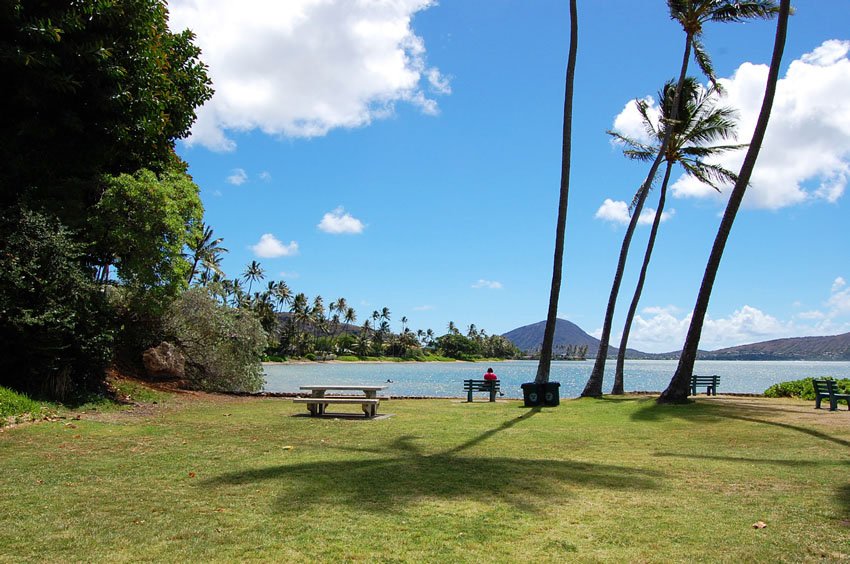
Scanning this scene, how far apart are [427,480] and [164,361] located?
60.8 ft

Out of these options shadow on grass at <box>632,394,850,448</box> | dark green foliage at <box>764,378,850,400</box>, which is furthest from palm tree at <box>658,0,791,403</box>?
dark green foliage at <box>764,378,850,400</box>

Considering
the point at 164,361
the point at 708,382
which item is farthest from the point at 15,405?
the point at 708,382

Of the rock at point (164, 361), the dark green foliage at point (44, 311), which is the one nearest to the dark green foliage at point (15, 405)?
the dark green foliage at point (44, 311)

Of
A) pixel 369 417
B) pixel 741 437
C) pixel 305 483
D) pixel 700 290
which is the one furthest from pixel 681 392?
pixel 305 483

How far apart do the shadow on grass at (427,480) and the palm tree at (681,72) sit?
1534 cm

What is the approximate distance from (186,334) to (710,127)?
24.1 meters

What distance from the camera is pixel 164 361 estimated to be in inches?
897

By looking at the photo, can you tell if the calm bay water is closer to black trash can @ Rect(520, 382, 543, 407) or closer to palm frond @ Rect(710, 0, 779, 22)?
black trash can @ Rect(520, 382, 543, 407)

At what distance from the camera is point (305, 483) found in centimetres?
692

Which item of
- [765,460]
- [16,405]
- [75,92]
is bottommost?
[16,405]

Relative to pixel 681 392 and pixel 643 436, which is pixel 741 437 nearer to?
pixel 643 436

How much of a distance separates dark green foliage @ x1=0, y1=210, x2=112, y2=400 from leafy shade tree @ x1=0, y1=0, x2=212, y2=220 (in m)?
2.05

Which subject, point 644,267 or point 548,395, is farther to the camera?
point 644,267

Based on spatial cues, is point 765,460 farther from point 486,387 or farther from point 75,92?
point 75,92
